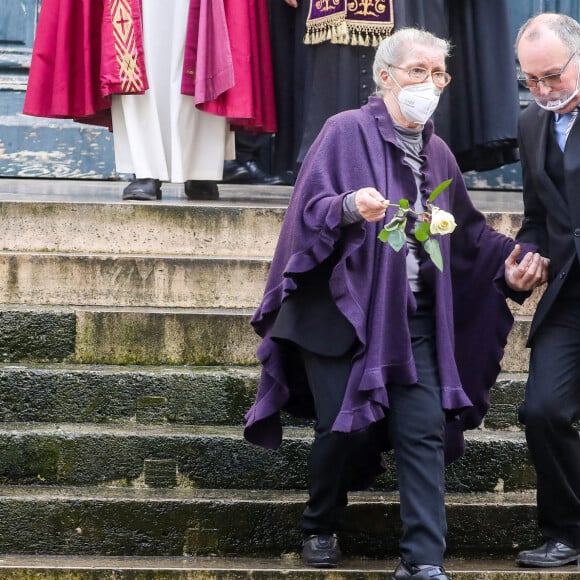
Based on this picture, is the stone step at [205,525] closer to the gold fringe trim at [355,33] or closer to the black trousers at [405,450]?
the black trousers at [405,450]

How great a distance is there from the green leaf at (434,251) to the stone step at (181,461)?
979mm

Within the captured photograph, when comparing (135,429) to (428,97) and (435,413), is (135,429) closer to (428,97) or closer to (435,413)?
(435,413)

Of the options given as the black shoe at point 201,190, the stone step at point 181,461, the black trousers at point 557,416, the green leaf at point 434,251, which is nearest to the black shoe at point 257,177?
the black shoe at point 201,190

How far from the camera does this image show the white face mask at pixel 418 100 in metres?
4.09

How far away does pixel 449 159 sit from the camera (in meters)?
4.39

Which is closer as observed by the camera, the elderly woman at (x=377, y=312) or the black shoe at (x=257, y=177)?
the elderly woman at (x=377, y=312)

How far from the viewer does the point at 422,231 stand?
391 centimetres

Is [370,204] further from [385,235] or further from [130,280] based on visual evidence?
[130,280]

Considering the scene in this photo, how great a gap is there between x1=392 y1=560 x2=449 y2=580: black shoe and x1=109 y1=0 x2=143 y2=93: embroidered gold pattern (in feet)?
9.11

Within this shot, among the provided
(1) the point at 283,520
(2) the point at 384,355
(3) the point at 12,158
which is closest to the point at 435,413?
(2) the point at 384,355

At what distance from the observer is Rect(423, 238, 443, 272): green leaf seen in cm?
388

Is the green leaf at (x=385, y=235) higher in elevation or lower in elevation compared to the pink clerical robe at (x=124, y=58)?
lower

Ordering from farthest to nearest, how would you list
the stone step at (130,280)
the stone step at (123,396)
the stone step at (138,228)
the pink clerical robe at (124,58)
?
1. the pink clerical robe at (124,58)
2. the stone step at (138,228)
3. the stone step at (130,280)
4. the stone step at (123,396)

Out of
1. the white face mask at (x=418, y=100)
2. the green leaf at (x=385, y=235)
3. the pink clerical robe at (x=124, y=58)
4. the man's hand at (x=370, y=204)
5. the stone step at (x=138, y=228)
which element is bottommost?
the green leaf at (x=385, y=235)
